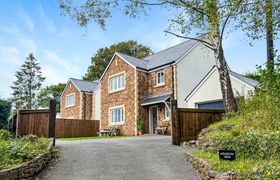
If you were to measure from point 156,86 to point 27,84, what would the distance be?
115 ft

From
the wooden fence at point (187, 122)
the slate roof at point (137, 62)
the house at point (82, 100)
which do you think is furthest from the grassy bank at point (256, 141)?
the house at point (82, 100)

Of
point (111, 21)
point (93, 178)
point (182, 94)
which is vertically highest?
point (111, 21)

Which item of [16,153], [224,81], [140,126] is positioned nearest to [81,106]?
[140,126]

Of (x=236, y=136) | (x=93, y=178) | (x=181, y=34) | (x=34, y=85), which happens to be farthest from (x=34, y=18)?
(x=34, y=85)

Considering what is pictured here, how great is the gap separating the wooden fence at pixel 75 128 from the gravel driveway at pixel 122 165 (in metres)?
16.5

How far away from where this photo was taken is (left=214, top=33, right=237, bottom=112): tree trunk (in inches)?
556

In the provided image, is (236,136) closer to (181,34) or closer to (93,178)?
(93,178)

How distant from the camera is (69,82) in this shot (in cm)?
3347

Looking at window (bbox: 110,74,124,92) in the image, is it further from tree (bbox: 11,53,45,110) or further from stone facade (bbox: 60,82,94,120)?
tree (bbox: 11,53,45,110)

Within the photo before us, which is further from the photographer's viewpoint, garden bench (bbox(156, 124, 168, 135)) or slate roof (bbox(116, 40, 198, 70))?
slate roof (bbox(116, 40, 198, 70))

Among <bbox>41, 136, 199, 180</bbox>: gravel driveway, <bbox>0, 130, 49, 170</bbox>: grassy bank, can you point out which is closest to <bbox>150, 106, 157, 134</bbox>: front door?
<bbox>41, 136, 199, 180</bbox>: gravel driveway

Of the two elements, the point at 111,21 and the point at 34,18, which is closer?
the point at 34,18

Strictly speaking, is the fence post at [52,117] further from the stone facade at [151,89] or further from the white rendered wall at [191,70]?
the white rendered wall at [191,70]

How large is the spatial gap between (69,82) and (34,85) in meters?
20.2
